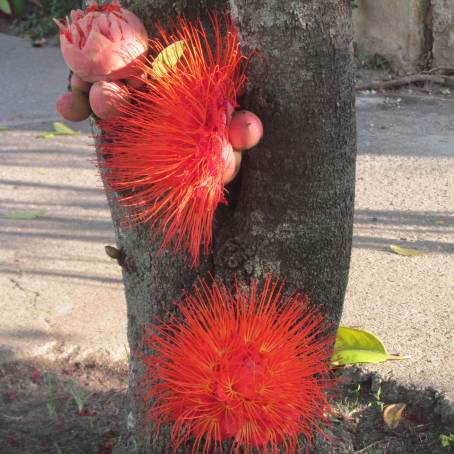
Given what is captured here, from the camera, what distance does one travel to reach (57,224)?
3.97 metres

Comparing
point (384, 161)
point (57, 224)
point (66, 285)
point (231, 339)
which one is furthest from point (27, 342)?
point (384, 161)

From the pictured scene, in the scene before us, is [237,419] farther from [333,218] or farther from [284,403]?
[333,218]

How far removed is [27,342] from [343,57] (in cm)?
183

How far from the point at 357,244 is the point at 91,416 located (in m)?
1.66

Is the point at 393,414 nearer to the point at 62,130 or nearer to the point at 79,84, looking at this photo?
the point at 79,84

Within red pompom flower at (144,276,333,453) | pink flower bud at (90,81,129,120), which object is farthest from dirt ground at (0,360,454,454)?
pink flower bud at (90,81,129,120)

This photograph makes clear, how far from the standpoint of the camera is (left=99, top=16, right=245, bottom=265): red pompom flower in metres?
1.34

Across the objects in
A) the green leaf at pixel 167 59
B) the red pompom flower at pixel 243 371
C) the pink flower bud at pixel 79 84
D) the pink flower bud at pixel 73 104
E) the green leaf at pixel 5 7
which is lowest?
the red pompom flower at pixel 243 371

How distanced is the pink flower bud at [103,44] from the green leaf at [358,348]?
Answer: 45.1 inches

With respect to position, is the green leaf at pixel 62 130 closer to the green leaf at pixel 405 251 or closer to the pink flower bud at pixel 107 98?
the green leaf at pixel 405 251

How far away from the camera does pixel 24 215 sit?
159 inches

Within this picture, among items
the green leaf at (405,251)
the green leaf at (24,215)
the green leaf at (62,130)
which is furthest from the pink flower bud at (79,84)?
the green leaf at (62,130)

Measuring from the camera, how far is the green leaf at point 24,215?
4016mm

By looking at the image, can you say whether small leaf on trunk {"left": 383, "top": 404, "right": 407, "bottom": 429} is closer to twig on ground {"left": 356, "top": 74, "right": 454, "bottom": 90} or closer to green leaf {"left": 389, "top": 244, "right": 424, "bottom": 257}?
green leaf {"left": 389, "top": 244, "right": 424, "bottom": 257}
